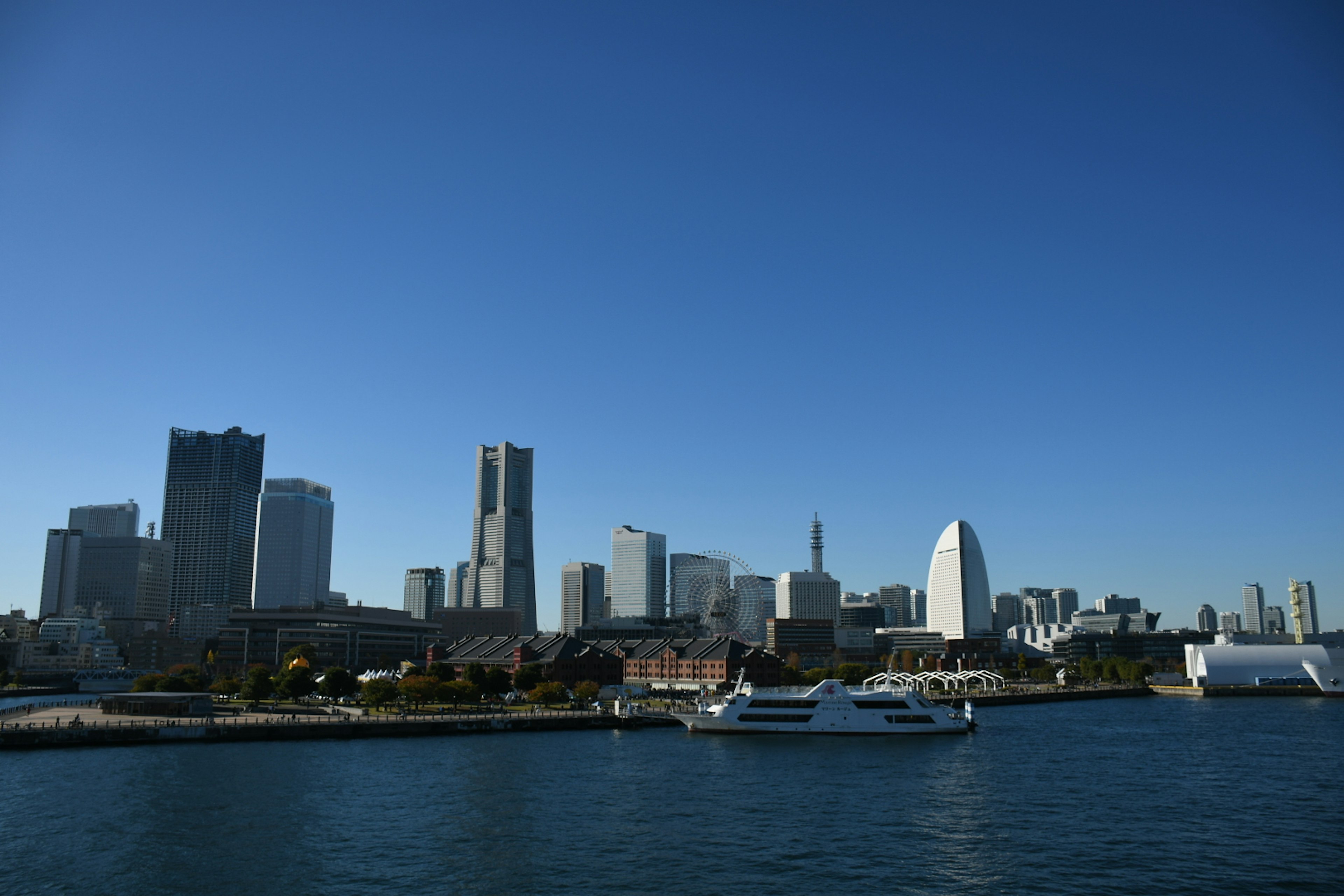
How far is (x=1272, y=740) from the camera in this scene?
100250 millimetres

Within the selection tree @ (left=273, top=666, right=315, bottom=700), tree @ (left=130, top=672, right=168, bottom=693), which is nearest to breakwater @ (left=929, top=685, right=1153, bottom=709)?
tree @ (left=273, top=666, right=315, bottom=700)

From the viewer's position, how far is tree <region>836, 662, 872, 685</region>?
17850 centimetres

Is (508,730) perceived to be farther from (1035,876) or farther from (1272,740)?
(1272,740)

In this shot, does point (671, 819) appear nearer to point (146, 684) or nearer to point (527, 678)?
point (527, 678)

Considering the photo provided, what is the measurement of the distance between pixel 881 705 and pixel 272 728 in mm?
60744

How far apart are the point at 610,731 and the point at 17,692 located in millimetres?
135359

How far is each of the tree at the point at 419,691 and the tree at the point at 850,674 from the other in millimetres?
77904

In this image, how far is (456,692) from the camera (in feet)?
409

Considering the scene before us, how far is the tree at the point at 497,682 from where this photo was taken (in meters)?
133

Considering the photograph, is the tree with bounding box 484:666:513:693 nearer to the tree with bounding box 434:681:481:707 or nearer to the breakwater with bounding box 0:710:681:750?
the tree with bounding box 434:681:481:707

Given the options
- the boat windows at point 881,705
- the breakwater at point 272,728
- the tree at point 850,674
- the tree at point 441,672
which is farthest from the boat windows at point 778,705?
the tree at point 850,674

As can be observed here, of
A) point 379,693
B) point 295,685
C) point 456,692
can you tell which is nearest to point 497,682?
point 456,692

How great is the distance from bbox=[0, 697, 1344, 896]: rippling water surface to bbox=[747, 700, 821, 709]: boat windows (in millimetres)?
10674

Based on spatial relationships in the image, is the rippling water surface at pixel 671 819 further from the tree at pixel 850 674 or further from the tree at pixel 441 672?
the tree at pixel 850 674
